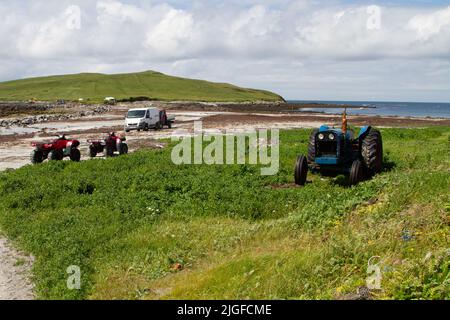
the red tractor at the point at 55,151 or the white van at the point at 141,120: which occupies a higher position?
the white van at the point at 141,120

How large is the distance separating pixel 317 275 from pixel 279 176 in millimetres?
9114

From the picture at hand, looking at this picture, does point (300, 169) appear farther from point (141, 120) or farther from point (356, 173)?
point (141, 120)

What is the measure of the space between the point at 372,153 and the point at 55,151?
13.9 meters

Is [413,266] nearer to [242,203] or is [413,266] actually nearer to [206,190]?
[242,203]

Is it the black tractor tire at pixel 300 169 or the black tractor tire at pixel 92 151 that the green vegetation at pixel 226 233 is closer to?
the black tractor tire at pixel 300 169

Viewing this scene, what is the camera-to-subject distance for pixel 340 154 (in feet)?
48.4

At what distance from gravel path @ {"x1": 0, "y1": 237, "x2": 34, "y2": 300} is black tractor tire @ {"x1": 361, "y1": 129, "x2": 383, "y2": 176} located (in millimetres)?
10445

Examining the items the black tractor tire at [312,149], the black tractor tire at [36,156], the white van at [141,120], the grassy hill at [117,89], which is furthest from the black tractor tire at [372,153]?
the grassy hill at [117,89]

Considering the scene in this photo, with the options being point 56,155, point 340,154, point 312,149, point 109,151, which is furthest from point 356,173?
point 56,155

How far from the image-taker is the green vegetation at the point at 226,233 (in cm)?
684

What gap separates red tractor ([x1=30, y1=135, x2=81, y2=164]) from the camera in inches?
823
